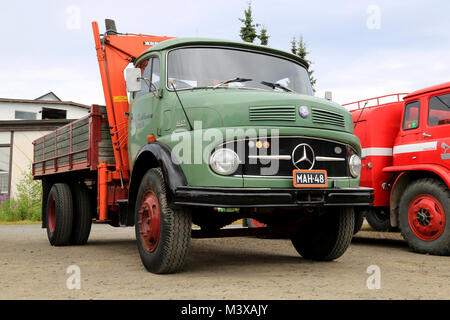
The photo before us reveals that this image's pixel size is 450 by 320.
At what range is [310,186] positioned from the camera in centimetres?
493

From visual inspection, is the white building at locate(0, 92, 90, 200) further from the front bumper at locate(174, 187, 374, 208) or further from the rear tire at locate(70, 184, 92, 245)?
the front bumper at locate(174, 187, 374, 208)

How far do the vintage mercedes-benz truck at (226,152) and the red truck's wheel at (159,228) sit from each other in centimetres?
1

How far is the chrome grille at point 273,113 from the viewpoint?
16.2 feet

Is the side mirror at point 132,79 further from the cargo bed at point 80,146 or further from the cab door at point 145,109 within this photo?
the cargo bed at point 80,146

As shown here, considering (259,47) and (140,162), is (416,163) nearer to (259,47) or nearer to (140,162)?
(259,47)

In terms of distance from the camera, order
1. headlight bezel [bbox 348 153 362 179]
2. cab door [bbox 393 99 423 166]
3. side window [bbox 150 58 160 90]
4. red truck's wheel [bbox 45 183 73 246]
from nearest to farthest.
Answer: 1. headlight bezel [bbox 348 153 362 179]
2. side window [bbox 150 58 160 90]
3. cab door [bbox 393 99 423 166]
4. red truck's wheel [bbox 45 183 73 246]

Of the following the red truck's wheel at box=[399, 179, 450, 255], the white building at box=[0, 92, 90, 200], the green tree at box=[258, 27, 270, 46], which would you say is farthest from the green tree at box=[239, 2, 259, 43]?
the red truck's wheel at box=[399, 179, 450, 255]

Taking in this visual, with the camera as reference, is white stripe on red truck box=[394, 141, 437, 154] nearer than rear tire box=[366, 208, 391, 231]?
Yes

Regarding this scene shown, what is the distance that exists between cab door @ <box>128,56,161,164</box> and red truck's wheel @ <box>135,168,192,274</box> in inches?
28.4

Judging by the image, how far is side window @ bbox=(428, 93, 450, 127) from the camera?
24.1 ft

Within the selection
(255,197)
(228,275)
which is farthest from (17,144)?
(255,197)

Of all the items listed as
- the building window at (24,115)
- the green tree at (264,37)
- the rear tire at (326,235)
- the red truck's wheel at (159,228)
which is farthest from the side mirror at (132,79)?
the building window at (24,115)

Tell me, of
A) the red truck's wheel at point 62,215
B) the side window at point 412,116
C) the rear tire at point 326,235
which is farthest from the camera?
the red truck's wheel at point 62,215

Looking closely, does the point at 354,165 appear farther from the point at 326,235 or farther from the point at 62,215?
the point at 62,215
